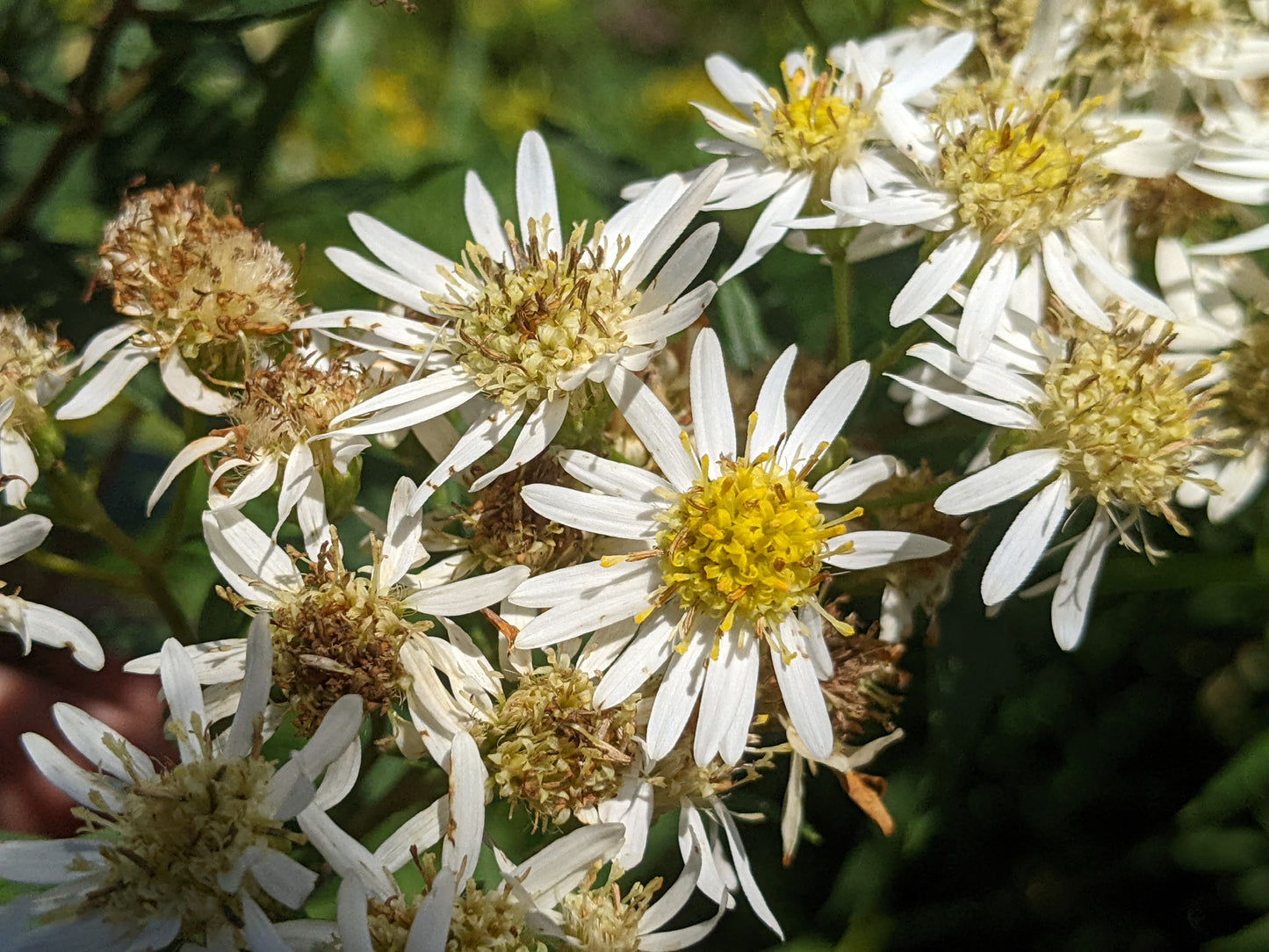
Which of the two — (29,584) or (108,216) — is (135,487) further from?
(108,216)

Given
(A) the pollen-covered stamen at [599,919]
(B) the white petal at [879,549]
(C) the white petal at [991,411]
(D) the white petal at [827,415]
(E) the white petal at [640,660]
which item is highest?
(D) the white petal at [827,415]

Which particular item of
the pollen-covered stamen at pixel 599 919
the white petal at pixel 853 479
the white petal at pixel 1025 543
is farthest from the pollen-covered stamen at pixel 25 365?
the white petal at pixel 1025 543

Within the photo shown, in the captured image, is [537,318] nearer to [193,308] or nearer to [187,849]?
[193,308]

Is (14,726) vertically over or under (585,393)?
under

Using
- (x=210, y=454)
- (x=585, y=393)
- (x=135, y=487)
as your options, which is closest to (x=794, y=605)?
(x=585, y=393)

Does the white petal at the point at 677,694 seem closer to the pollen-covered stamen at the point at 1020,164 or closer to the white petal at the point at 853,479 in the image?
the white petal at the point at 853,479

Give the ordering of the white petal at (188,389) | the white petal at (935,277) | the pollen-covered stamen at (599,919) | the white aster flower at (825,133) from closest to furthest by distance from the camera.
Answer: the pollen-covered stamen at (599,919), the white petal at (935,277), the white petal at (188,389), the white aster flower at (825,133)

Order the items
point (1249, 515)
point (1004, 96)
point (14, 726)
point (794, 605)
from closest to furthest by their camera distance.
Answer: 1. point (794, 605)
2. point (1004, 96)
3. point (1249, 515)
4. point (14, 726)
